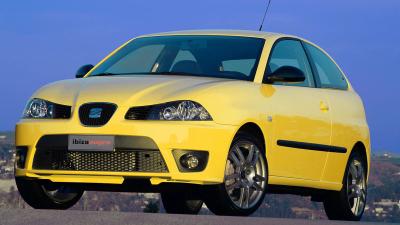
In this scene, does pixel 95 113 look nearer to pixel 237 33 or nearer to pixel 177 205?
pixel 237 33

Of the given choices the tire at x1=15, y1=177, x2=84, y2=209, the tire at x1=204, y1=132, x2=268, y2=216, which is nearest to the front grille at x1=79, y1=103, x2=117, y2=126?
the tire at x1=15, y1=177, x2=84, y2=209

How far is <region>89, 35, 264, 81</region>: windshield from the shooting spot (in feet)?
33.5

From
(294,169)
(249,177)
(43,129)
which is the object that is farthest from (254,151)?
(43,129)

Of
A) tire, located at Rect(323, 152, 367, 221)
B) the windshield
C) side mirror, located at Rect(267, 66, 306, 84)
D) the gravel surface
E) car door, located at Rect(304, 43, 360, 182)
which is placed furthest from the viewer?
tire, located at Rect(323, 152, 367, 221)

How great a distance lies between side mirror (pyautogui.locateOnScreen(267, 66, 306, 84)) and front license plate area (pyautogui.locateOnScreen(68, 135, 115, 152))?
1.85 metres

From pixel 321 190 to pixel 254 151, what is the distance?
73.6 inches

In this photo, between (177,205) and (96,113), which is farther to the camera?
(177,205)

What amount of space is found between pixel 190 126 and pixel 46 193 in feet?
5.16

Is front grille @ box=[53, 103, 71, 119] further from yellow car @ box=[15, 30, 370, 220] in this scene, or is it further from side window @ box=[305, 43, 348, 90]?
side window @ box=[305, 43, 348, 90]

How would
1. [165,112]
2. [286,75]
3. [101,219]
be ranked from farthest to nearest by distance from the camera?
1. [286,75]
2. [165,112]
3. [101,219]

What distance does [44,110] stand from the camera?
9.40 meters

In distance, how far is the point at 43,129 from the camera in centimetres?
921

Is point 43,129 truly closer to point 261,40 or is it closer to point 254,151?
point 254,151

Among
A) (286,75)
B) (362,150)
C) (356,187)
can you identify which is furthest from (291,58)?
(356,187)
